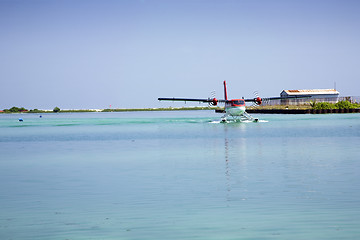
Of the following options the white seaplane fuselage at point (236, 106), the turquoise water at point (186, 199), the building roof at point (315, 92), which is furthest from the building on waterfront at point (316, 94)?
the turquoise water at point (186, 199)

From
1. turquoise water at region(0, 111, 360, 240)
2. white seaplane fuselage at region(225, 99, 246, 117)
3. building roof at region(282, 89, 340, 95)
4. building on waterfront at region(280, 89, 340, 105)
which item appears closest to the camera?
turquoise water at region(0, 111, 360, 240)

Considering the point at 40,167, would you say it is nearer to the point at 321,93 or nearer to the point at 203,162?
the point at 203,162

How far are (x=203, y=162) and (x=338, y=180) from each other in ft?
27.2

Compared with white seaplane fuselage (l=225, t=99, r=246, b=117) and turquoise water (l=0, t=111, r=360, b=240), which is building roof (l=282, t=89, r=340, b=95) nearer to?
white seaplane fuselage (l=225, t=99, r=246, b=117)

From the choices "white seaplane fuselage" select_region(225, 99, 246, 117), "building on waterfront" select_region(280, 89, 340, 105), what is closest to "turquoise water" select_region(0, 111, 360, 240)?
"white seaplane fuselage" select_region(225, 99, 246, 117)

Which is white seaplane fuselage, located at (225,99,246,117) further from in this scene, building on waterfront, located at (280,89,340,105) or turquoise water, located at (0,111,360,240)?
building on waterfront, located at (280,89,340,105)

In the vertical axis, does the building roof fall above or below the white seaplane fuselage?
above

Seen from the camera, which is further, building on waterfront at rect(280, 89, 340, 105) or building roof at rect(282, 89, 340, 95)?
building roof at rect(282, 89, 340, 95)

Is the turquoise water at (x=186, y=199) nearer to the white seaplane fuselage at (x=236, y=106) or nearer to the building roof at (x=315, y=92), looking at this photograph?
the white seaplane fuselage at (x=236, y=106)

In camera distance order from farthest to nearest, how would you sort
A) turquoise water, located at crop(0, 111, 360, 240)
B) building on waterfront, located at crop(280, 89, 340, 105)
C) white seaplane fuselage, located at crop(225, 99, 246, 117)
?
building on waterfront, located at crop(280, 89, 340, 105)
white seaplane fuselage, located at crop(225, 99, 246, 117)
turquoise water, located at crop(0, 111, 360, 240)

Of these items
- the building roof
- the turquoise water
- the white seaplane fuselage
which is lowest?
the turquoise water

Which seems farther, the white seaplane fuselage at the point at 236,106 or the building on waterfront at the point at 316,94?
the building on waterfront at the point at 316,94

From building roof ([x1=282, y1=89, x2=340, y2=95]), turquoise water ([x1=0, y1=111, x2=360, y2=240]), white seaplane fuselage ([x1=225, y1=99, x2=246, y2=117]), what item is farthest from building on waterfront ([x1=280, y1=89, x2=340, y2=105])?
turquoise water ([x1=0, y1=111, x2=360, y2=240])

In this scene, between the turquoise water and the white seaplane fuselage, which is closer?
the turquoise water
